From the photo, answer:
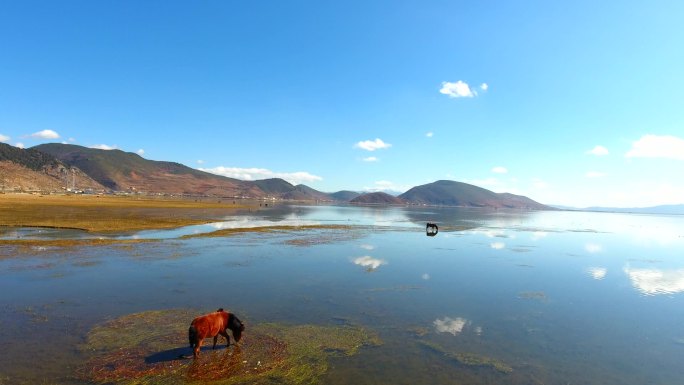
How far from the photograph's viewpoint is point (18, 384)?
32.3 feet

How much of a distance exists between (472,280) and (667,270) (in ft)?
73.1

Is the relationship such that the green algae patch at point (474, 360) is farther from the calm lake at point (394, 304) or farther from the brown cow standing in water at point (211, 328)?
the brown cow standing in water at point (211, 328)

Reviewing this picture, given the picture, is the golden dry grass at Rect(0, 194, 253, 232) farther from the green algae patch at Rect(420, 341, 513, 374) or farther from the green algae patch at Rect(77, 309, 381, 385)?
the green algae patch at Rect(420, 341, 513, 374)

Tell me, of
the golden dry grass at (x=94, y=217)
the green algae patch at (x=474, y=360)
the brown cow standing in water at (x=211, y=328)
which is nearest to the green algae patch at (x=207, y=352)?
Result: the brown cow standing in water at (x=211, y=328)

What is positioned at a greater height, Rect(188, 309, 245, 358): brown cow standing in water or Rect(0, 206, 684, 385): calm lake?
Rect(188, 309, 245, 358): brown cow standing in water

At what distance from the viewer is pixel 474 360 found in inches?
496

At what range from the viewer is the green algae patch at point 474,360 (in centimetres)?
1210

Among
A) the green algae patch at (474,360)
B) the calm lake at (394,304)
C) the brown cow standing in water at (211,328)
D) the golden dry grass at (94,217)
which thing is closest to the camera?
the brown cow standing in water at (211,328)

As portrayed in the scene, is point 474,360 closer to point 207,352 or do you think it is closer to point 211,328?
point 211,328

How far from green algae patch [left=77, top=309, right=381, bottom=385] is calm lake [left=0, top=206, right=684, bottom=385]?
537 millimetres

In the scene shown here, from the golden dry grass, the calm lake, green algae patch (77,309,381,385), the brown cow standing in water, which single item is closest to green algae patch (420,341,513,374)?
the calm lake

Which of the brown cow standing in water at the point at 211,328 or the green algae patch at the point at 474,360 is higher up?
the brown cow standing in water at the point at 211,328

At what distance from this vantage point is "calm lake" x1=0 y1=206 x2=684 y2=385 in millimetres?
11961

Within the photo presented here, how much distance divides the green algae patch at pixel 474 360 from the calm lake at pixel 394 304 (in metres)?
0.07
